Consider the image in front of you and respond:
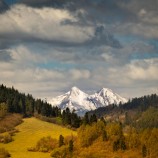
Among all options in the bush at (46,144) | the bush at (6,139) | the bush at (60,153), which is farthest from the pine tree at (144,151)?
the bush at (6,139)

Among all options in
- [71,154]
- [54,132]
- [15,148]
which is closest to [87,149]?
[71,154]

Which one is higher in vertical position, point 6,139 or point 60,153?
point 6,139

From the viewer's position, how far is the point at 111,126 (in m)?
166

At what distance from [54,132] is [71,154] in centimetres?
5238

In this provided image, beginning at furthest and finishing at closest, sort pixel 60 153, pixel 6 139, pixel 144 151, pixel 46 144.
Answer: pixel 6 139 < pixel 46 144 < pixel 144 151 < pixel 60 153

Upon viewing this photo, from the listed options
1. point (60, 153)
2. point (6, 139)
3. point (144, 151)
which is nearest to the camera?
point (60, 153)

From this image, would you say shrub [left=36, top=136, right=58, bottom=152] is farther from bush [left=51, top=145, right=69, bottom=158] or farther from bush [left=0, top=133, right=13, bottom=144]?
bush [left=0, top=133, right=13, bottom=144]

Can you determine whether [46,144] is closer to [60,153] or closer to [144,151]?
[60,153]

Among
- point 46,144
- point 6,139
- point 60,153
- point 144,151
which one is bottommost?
point 60,153

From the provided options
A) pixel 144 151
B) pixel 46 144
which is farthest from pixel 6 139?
pixel 144 151

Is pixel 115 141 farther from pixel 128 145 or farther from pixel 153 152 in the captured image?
pixel 153 152

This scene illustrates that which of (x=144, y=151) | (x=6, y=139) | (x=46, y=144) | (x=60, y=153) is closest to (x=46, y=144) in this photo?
(x=46, y=144)

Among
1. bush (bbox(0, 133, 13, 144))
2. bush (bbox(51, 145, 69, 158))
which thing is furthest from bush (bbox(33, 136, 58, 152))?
bush (bbox(0, 133, 13, 144))

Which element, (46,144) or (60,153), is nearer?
(60,153)
